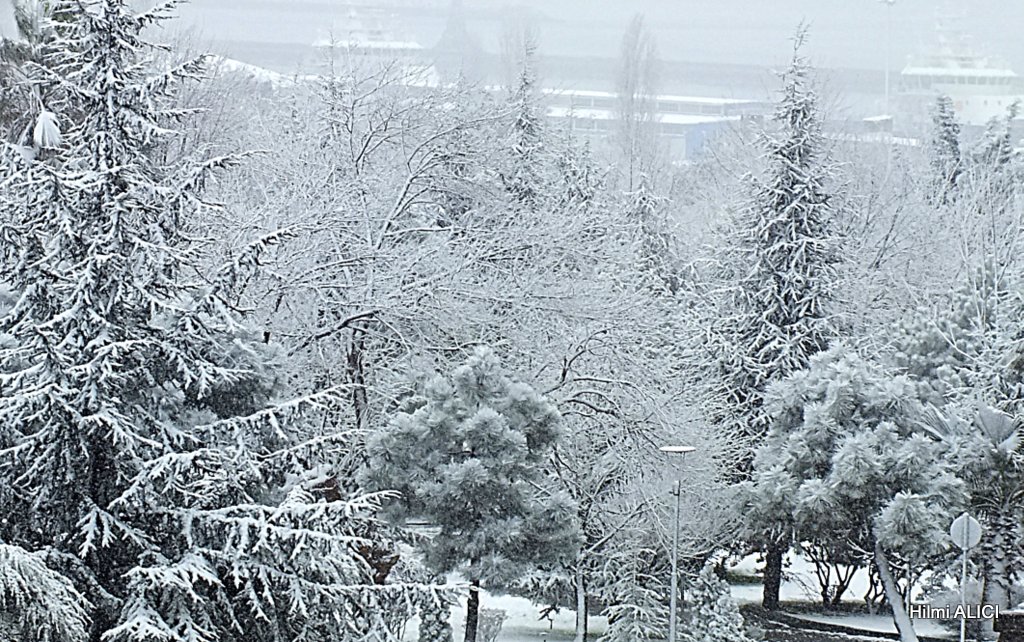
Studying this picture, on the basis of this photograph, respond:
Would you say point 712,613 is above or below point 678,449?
below

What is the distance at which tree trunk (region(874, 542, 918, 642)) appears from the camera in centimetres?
1792

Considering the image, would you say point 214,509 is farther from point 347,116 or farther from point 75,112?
point 347,116

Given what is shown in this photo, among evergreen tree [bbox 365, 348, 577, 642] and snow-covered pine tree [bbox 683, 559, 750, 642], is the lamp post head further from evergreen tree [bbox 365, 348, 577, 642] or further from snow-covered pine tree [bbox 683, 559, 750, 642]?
snow-covered pine tree [bbox 683, 559, 750, 642]

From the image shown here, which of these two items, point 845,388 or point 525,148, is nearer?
point 845,388

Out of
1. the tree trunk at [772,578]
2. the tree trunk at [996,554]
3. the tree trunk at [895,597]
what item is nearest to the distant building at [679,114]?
the tree trunk at [772,578]

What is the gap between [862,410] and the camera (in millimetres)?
17875

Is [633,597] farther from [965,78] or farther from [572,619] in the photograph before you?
[965,78]

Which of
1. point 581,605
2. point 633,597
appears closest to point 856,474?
point 633,597

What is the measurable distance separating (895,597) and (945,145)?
102 ft

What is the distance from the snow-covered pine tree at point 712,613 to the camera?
17250 millimetres

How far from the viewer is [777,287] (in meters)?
22.9

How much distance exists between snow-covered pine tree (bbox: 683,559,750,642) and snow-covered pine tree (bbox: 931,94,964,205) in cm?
2746

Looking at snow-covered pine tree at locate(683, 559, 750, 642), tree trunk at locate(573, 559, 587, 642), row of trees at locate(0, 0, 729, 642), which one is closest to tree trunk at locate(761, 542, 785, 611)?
row of trees at locate(0, 0, 729, 642)

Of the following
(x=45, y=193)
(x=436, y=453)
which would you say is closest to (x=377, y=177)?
(x=436, y=453)
